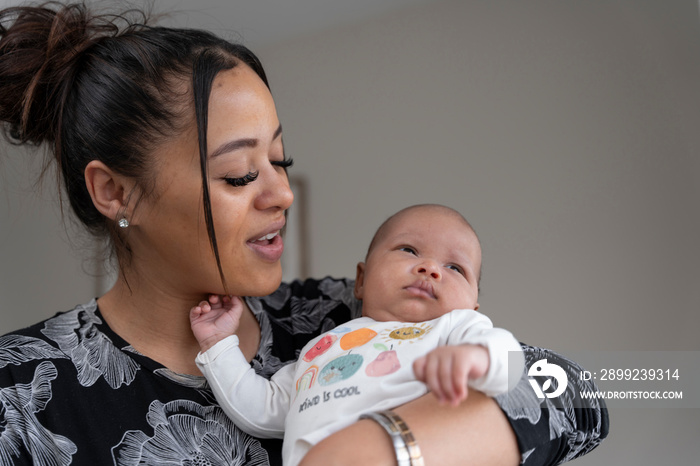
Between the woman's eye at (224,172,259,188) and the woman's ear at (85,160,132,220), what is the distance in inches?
9.5

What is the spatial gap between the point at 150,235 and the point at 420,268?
0.56 m

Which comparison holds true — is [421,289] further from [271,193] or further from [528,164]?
[528,164]

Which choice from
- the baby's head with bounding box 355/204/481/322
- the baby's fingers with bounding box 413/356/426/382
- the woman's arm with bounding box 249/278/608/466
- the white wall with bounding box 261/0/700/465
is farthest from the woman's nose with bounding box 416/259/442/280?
the white wall with bounding box 261/0/700/465

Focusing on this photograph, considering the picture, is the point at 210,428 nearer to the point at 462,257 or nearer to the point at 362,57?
the point at 462,257

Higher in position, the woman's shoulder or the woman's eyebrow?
the woman's eyebrow

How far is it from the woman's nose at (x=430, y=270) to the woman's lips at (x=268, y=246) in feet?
0.94

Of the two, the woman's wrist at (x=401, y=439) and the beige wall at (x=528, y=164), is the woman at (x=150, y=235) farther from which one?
the beige wall at (x=528, y=164)

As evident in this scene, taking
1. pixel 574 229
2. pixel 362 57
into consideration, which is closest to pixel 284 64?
pixel 362 57

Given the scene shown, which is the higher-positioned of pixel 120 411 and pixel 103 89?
pixel 103 89

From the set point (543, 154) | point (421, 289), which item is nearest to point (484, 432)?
point (421, 289)

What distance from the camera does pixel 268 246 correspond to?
1.41 m

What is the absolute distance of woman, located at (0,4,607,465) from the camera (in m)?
1.27

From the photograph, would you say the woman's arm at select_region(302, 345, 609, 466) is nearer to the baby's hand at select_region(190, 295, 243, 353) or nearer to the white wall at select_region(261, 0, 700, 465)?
the baby's hand at select_region(190, 295, 243, 353)

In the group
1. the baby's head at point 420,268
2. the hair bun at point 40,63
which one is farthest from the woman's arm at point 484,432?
the hair bun at point 40,63
